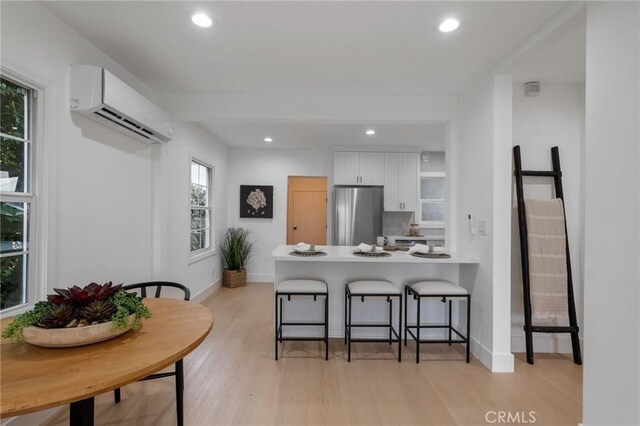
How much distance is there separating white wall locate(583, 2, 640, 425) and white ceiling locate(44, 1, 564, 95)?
498 millimetres

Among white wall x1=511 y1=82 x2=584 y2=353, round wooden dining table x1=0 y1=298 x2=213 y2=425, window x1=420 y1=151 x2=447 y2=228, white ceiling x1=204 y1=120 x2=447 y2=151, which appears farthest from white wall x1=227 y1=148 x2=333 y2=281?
round wooden dining table x1=0 y1=298 x2=213 y2=425

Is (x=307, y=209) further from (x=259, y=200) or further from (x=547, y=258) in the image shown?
(x=547, y=258)

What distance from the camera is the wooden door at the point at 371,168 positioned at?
5.16m

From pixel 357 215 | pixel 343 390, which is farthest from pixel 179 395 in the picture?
pixel 357 215

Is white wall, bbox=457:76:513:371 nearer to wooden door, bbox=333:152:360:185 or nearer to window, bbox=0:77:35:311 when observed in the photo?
wooden door, bbox=333:152:360:185

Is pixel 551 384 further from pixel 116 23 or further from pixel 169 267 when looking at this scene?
pixel 116 23

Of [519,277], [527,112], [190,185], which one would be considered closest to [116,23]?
[190,185]

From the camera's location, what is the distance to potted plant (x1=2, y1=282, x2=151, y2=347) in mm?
1057

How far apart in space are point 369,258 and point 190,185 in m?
2.59

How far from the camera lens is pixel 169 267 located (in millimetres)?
3307

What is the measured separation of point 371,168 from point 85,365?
4697mm

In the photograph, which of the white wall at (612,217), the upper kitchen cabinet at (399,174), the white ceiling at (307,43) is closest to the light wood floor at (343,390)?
the white wall at (612,217)

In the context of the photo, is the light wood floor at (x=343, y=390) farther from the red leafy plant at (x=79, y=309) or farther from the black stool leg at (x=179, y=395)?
the red leafy plant at (x=79, y=309)

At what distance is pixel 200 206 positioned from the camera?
4453mm
